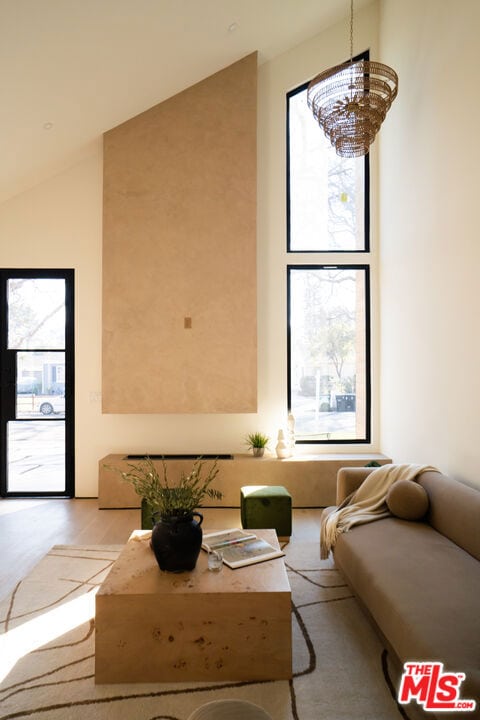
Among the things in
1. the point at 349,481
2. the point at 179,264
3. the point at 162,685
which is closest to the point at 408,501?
the point at 349,481

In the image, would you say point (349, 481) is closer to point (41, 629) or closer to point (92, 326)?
point (41, 629)

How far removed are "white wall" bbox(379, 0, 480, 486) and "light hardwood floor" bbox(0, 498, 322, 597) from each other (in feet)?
4.73

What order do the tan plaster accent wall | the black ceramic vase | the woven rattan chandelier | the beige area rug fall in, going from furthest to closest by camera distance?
the tan plaster accent wall → the woven rattan chandelier → the black ceramic vase → the beige area rug

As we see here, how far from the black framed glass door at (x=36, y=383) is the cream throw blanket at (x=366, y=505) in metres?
3.38

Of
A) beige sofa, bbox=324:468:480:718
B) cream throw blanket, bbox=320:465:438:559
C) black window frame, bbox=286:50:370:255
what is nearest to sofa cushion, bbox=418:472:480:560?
beige sofa, bbox=324:468:480:718

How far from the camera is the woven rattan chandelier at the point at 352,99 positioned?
4.25 m

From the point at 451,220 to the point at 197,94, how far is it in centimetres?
326

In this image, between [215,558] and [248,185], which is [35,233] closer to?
[248,185]

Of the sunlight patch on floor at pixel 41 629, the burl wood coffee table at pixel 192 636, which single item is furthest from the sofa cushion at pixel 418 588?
the sunlight patch on floor at pixel 41 629

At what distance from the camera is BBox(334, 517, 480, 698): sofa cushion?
196cm

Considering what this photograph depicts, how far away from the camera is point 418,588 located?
243 centimetres

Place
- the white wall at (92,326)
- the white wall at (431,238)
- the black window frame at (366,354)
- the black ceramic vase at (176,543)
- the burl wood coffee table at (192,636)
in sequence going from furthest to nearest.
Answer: the black window frame at (366,354) → the white wall at (92,326) → the white wall at (431,238) → the black ceramic vase at (176,543) → the burl wood coffee table at (192,636)

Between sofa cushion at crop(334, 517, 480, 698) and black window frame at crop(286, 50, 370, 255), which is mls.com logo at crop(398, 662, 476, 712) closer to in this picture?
sofa cushion at crop(334, 517, 480, 698)

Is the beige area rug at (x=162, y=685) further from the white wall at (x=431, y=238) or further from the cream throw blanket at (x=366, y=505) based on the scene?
the white wall at (x=431, y=238)
